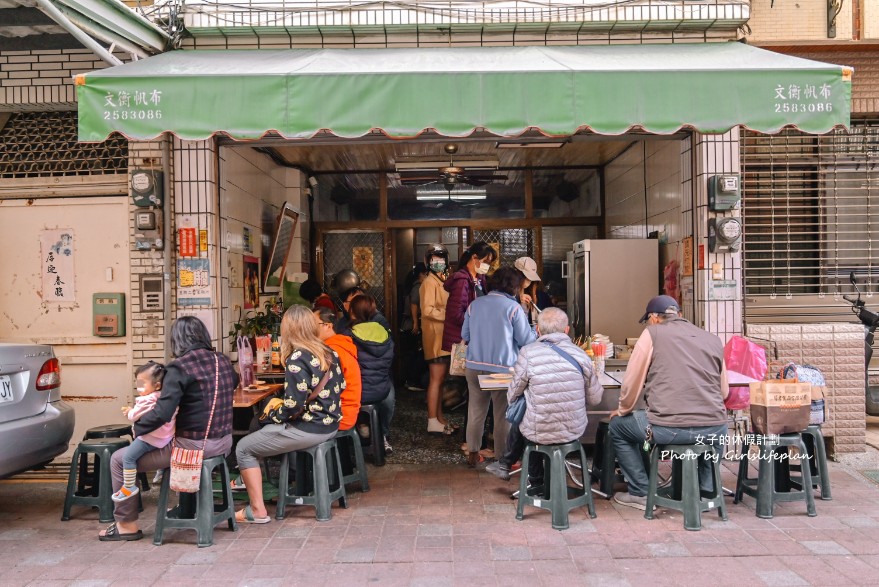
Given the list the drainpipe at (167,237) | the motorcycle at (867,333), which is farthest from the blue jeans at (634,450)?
the drainpipe at (167,237)

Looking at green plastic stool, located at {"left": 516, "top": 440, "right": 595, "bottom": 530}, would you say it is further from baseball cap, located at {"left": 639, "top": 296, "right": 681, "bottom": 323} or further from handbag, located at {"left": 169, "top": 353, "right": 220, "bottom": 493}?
handbag, located at {"left": 169, "top": 353, "right": 220, "bottom": 493}

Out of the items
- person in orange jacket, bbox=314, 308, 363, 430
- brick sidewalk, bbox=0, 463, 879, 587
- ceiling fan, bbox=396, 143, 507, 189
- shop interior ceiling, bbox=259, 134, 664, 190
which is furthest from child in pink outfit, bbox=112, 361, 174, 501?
ceiling fan, bbox=396, 143, 507, 189

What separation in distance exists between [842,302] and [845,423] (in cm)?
129

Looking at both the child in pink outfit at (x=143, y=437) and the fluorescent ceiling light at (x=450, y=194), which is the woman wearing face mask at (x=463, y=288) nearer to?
the fluorescent ceiling light at (x=450, y=194)

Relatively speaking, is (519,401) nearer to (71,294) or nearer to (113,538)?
(113,538)

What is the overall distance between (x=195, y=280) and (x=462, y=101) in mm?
Result: 3077

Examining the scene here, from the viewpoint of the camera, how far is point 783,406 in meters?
4.97

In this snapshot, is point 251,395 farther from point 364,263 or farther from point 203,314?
point 364,263

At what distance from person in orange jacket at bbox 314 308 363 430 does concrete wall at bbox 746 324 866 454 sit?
379 cm

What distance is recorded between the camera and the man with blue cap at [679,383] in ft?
15.9

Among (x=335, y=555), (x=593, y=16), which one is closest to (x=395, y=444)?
(x=335, y=555)

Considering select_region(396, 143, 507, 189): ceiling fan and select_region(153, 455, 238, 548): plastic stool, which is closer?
select_region(153, 455, 238, 548): plastic stool

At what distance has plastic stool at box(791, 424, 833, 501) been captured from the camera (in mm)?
5289

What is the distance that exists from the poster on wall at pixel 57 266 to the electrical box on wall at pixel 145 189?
A: 92cm
